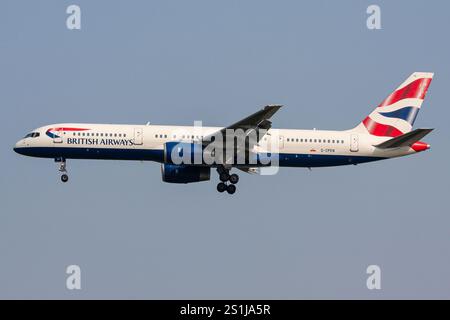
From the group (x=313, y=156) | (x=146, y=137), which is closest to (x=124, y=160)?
(x=146, y=137)

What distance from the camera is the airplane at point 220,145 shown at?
65.6 meters

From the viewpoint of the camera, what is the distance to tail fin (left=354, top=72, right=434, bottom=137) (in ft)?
230

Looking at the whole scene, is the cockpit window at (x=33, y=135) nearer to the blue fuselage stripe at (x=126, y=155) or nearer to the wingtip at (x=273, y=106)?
the blue fuselage stripe at (x=126, y=155)

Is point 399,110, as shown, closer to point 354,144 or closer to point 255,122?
point 354,144

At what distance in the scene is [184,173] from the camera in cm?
6875

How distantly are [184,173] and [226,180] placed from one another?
296 cm

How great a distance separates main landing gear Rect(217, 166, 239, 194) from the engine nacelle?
1.49 metres

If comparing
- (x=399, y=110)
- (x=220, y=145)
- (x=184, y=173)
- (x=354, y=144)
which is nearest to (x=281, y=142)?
(x=220, y=145)

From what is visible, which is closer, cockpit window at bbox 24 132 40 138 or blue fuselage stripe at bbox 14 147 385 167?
blue fuselage stripe at bbox 14 147 385 167

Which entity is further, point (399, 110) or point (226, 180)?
point (399, 110)

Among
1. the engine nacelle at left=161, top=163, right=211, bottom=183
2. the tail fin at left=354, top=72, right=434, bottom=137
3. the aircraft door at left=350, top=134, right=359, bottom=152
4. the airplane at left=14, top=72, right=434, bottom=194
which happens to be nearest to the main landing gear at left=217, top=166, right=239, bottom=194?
the airplane at left=14, top=72, right=434, bottom=194

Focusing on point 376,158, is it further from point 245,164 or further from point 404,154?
point 245,164

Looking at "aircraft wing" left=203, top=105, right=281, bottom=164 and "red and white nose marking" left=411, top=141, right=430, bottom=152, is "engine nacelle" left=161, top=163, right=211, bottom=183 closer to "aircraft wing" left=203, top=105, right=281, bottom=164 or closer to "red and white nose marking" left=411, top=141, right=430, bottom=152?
"aircraft wing" left=203, top=105, right=281, bottom=164

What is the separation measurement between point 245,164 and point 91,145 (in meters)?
9.34
